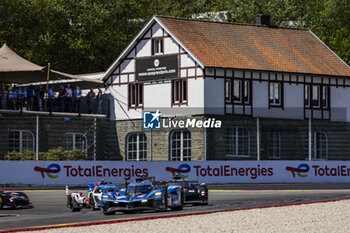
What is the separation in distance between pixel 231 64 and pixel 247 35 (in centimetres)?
562

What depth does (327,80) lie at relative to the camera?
2427 inches

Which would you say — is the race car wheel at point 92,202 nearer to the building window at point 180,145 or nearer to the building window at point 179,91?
the building window at point 180,145

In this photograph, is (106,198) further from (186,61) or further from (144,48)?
(144,48)

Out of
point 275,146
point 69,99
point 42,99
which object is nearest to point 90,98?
point 69,99

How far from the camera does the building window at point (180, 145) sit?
181 ft

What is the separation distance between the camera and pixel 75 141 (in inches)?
2101

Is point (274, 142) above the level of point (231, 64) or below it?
below

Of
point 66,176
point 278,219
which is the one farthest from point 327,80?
point 278,219

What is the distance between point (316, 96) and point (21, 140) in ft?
64.8

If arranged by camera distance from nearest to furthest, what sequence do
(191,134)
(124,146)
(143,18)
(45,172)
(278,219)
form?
(278,219) < (45,172) < (191,134) < (124,146) < (143,18)

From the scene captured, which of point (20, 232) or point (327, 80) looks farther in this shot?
point (327, 80)

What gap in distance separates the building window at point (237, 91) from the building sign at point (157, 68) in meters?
3.16

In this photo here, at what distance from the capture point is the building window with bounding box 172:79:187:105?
57.1 m

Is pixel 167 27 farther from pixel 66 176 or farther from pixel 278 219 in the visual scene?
pixel 278 219
